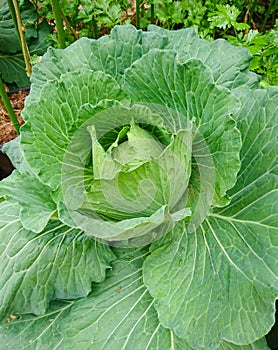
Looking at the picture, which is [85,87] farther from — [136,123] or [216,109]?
[216,109]

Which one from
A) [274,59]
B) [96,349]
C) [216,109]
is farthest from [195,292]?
[274,59]

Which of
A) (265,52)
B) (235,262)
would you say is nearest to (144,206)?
(235,262)

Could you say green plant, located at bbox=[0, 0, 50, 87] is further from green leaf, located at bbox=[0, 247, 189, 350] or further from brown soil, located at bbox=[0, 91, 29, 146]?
green leaf, located at bbox=[0, 247, 189, 350]

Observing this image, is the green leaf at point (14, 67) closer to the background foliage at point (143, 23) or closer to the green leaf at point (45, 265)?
the background foliage at point (143, 23)

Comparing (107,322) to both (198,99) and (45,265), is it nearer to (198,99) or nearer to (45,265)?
(45,265)

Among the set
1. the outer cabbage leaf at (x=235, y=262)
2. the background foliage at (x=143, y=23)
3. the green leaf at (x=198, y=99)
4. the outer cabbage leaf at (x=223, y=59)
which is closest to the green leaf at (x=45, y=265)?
the outer cabbage leaf at (x=235, y=262)

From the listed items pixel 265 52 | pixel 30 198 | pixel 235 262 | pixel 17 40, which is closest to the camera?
pixel 235 262
